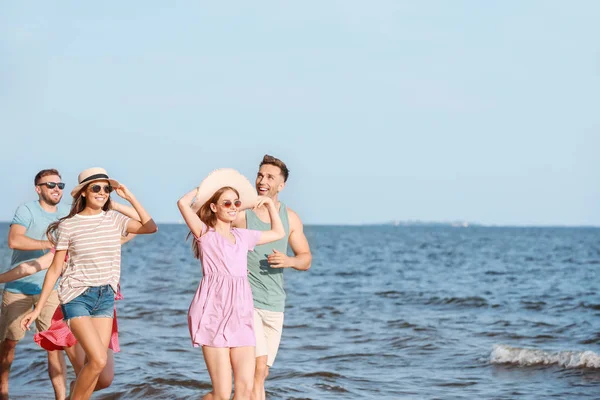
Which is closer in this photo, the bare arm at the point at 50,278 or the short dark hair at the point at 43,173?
the bare arm at the point at 50,278

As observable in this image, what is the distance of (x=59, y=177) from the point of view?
682cm

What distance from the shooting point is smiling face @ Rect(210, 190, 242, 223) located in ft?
17.6

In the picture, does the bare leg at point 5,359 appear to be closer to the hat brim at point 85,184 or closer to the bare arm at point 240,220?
the hat brim at point 85,184

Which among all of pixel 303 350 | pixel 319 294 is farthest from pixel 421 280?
pixel 303 350

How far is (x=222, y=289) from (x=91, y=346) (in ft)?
3.19

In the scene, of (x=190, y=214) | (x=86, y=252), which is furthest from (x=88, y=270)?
(x=190, y=214)

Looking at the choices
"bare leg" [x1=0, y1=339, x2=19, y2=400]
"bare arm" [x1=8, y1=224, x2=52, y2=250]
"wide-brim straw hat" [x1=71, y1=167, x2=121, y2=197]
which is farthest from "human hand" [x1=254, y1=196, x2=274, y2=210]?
"bare leg" [x1=0, y1=339, x2=19, y2=400]

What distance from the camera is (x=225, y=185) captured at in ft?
17.7

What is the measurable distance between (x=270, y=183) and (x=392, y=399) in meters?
3.94

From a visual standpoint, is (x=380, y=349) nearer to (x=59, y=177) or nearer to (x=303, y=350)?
(x=303, y=350)

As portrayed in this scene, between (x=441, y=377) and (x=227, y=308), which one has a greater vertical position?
(x=227, y=308)

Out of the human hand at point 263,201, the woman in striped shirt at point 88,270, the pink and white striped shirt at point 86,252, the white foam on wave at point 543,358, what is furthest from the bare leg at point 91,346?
the white foam on wave at point 543,358

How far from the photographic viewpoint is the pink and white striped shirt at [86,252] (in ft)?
17.9

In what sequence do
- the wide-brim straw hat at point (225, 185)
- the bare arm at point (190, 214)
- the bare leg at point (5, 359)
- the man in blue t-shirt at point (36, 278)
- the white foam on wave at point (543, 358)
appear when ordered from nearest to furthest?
the bare arm at point (190, 214) → the wide-brim straw hat at point (225, 185) → the man in blue t-shirt at point (36, 278) → the bare leg at point (5, 359) → the white foam on wave at point (543, 358)
